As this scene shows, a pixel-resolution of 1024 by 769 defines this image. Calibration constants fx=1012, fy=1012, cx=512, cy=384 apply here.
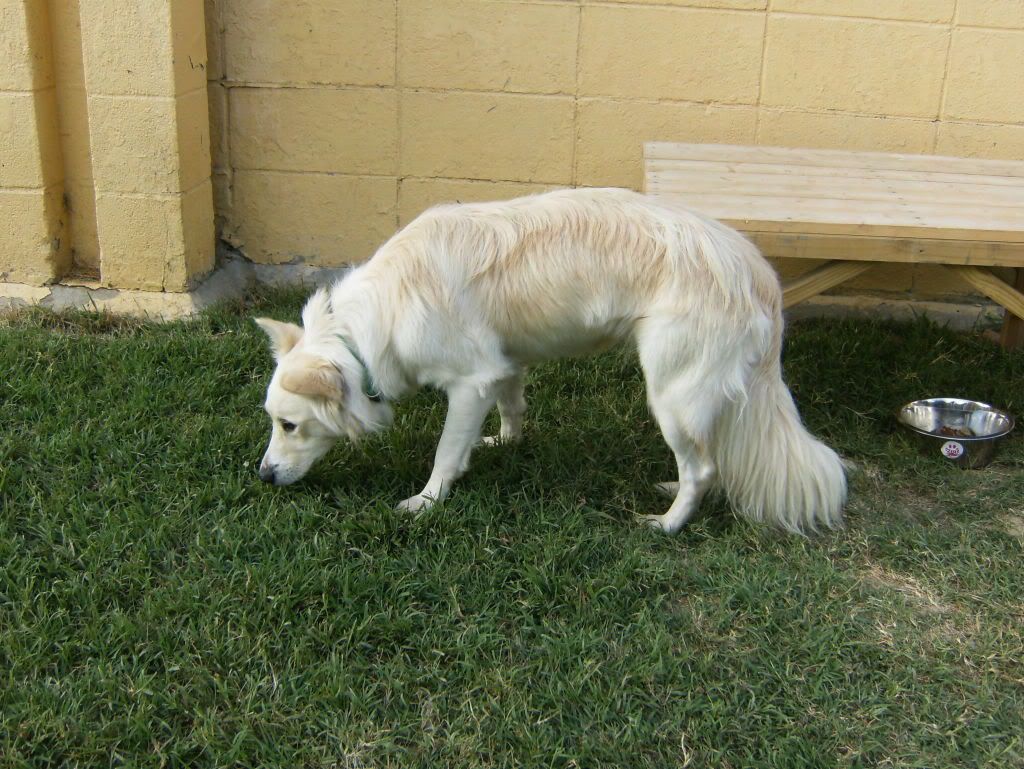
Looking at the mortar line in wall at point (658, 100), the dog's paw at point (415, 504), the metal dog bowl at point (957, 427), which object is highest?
the mortar line in wall at point (658, 100)

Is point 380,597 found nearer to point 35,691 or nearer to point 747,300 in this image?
point 35,691

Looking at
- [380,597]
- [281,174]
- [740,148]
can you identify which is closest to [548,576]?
[380,597]

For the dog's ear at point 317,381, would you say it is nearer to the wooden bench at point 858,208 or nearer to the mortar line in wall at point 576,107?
the wooden bench at point 858,208

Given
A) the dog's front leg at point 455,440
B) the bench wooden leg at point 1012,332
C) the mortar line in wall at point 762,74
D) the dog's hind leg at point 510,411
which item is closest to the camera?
the dog's front leg at point 455,440

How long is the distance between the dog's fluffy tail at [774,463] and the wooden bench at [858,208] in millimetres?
594

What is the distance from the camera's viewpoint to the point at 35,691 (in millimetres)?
2801

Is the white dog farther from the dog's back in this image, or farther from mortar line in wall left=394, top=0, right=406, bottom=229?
mortar line in wall left=394, top=0, right=406, bottom=229

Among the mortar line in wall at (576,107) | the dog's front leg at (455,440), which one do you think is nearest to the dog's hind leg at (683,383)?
the dog's front leg at (455,440)

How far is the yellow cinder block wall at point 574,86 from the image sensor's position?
534cm

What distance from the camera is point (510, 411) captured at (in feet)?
13.9

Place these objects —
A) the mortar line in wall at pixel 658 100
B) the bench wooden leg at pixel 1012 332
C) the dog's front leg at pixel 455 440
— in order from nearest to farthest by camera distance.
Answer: the dog's front leg at pixel 455 440 → the bench wooden leg at pixel 1012 332 → the mortar line in wall at pixel 658 100

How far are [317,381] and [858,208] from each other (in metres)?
2.26

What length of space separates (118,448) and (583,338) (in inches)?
74.4

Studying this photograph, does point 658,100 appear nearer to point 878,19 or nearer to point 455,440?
point 878,19
